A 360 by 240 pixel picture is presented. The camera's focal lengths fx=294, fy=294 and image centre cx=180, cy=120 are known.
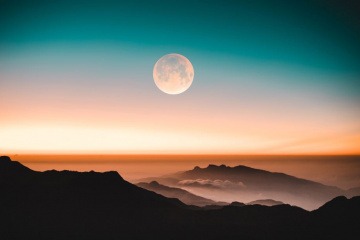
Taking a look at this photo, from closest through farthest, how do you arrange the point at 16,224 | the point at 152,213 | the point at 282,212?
the point at 16,224, the point at 152,213, the point at 282,212

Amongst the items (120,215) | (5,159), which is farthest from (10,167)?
(120,215)

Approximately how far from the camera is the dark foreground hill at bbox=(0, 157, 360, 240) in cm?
8431

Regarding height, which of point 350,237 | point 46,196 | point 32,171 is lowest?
point 350,237

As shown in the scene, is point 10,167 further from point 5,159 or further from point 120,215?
point 120,215

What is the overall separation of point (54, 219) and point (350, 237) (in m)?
87.4

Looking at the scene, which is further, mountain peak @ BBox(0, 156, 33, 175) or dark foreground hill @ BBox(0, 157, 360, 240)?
mountain peak @ BBox(0, 156, 33, 175)

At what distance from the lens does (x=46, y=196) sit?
10519 cm

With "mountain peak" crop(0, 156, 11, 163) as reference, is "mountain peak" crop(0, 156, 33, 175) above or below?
below

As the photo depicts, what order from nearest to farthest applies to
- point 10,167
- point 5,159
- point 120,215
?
point 120,215
point 10,167
point 5,159

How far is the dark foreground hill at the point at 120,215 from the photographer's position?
84312mm

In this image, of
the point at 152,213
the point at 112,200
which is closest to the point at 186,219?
the point at 152,213

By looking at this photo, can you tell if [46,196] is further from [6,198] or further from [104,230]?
[104,230]

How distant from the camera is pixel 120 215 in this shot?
4090 inches

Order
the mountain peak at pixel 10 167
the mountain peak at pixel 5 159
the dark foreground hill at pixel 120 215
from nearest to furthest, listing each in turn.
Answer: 1. the dark foreground hill at pixel 120 215
2. the mountain peak at pixel 10 167
3. the mountain peak at pixel 5 159
